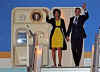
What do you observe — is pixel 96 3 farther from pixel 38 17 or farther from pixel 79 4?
pixel 38 17

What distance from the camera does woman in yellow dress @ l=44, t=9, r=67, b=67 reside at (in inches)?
111

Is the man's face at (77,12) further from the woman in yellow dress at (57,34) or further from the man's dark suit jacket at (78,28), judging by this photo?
the woman in yellow dress at (57,34)

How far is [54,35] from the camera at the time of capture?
282cm

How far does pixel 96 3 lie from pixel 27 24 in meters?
0.99

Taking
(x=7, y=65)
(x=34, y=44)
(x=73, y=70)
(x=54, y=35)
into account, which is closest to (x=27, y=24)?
(x=54, y=35)

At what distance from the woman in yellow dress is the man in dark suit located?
84mm

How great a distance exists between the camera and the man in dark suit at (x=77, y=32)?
9.18ft

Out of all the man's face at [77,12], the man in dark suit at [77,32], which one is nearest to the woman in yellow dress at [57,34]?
the man in dark suit at [77,32]

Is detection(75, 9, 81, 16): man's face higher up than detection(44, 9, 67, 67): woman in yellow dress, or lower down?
higher up

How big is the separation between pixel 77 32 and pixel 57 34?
276 millimetres

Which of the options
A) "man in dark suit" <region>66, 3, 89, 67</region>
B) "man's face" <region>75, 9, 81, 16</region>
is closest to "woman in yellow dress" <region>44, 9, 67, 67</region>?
"man in dark suit" <region>66, 3, 89, 67</region>

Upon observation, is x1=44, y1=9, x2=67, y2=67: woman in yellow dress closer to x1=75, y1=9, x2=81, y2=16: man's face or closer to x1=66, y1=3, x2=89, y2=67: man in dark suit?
x1=66, y1=3, x2=89, y2=67: man in dark suit

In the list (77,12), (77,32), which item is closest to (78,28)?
(77,32)

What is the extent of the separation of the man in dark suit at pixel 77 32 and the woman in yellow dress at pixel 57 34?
84mm
